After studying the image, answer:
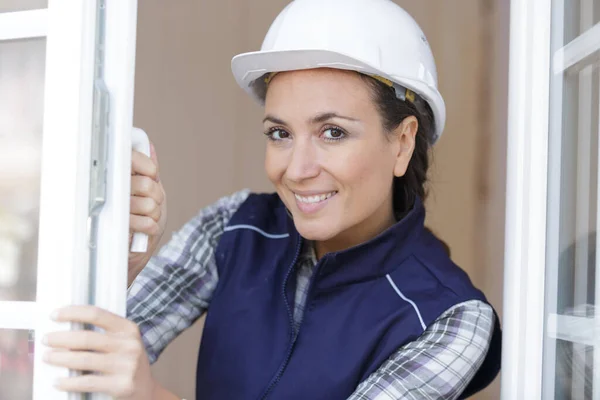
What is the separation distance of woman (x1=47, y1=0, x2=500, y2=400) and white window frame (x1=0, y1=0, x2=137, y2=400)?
0.41 meters

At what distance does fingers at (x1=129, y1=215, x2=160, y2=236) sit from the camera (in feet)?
4.09

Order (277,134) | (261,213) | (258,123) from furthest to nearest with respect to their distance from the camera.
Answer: (258,123)
(261,213)
(277,134)

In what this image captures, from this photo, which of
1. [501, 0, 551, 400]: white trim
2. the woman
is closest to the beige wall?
the woman

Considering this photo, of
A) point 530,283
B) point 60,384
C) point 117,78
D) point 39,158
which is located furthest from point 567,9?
point 60,384

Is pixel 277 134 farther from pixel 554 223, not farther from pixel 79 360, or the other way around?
pixel 79 360

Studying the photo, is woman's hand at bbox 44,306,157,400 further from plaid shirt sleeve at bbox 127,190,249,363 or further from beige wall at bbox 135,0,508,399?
beige wall at bbox 135,0,508,399

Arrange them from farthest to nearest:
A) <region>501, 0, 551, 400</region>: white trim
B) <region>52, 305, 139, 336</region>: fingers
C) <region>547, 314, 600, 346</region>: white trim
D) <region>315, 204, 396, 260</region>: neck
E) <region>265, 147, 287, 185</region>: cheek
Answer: <region>315, 204, 396, 260</region>: neck, <region>265, 147, 287, 185</region>: cheek, <region>501, 0, 551, 400</region>: white trim, <region>547, 314, 600, 346</region>: white trim, <region>52, 305, 139, 336</region>: fingers

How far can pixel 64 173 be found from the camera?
3.27ft

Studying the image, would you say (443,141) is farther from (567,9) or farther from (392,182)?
(567,9)

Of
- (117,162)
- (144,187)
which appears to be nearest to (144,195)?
(144,187)

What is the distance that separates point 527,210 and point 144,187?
0.63m

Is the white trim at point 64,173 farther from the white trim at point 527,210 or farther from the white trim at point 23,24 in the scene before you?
the white trim at point 527,210

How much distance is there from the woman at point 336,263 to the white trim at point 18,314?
397 mm

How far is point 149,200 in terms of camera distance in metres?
1.25
